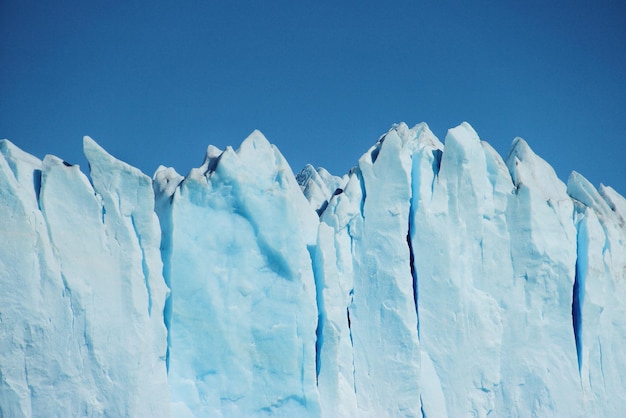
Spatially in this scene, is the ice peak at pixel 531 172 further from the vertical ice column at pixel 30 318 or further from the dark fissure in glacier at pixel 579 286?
the vertical ice column at pixel 30 318

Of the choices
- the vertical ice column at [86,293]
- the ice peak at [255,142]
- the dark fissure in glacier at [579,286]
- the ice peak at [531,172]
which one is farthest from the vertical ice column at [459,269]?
the vertical ice column at [86,293]

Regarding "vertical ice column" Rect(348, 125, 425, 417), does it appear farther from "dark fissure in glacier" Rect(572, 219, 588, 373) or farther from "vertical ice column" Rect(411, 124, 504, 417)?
"dark fissure in glacier" Rect(572, 219, 588, 373)

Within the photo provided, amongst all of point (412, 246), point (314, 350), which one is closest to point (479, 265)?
point (412, 246)

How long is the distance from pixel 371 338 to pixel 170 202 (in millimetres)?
3900

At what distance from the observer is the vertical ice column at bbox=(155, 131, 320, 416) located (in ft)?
33.9

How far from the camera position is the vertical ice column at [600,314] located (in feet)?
40.0

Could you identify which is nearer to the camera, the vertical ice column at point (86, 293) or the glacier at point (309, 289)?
the vertical ice column at point (86, 293)

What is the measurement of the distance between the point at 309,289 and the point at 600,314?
5.50 metres

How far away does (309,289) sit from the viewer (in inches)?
419

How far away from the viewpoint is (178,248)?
1041 centimetres

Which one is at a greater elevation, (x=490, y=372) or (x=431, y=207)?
(x=431, y=207)

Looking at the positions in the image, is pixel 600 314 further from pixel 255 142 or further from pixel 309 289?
pixel 255 142

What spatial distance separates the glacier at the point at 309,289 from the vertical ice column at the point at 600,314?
37 millimetres

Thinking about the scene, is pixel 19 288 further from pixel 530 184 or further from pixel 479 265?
pixel 530 184
